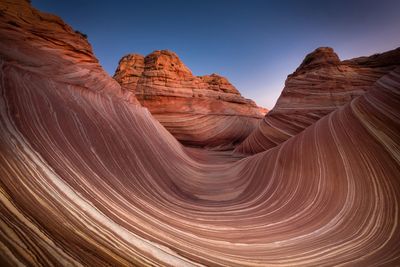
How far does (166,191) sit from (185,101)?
5.64 m

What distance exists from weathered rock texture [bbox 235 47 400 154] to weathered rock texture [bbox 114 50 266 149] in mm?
1859

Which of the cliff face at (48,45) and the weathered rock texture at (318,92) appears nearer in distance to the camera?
the cliff face at (48,45)

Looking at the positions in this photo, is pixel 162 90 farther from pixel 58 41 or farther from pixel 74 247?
pixel 74 247

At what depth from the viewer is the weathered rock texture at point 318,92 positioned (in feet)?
13.3

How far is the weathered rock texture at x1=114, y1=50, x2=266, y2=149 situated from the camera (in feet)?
21.3

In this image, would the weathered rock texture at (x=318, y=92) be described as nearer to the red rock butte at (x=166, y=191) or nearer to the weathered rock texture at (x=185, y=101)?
the weathered rock texture at (x=185, y=101)

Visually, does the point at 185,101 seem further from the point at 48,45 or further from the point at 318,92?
the point at 48,45

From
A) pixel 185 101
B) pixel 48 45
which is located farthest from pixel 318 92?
pixel 48 45

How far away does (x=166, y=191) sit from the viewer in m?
1.59

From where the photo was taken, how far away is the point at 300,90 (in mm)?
4707

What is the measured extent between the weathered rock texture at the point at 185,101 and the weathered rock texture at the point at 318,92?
6.10ft

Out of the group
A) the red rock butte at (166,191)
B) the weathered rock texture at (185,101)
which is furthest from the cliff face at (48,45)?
the weathered rock texture at (185,101)

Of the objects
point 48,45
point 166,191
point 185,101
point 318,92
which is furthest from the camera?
point 185,101

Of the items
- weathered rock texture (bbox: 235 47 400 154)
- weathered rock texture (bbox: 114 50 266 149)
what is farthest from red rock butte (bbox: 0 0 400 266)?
weathered rock texture (bbox: 114 50 266 149)
